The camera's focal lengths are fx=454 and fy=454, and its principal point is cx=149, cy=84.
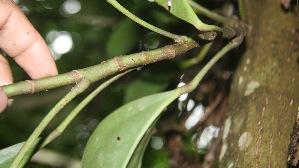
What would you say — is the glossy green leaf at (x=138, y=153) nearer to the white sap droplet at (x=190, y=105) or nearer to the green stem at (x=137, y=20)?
the green stem at (x=137, y=20)

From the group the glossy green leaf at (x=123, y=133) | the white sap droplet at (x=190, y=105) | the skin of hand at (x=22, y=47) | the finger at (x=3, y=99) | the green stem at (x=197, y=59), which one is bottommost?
the white sap droplet at (x=190, y=105)

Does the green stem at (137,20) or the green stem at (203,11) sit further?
the green stem at (203,11)

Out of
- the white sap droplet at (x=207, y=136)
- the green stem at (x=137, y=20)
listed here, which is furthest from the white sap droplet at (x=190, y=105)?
the green stem at (x=137, y=20)

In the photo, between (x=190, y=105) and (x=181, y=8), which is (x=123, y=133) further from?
(x=190, y=105)

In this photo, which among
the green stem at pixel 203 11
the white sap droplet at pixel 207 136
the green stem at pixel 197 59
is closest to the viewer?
the green stem at pixel 203 11

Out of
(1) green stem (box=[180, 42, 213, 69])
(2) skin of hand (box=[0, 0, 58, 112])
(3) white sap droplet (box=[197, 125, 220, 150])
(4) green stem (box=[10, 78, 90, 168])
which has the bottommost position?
(3) white sap droplet (box=[197, 125, 220, 150])

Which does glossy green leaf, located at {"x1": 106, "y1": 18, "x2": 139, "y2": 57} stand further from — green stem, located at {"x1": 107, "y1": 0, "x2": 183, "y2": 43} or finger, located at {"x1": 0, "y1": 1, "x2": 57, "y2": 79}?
green stem, located at {"x1": 107, "y1": 0, "x2": 183, "y2": 43}

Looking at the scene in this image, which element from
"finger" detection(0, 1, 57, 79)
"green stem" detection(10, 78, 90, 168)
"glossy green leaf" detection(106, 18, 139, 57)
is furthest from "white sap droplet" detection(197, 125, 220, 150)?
"green stem" detection(10, 78, 90, 168)
